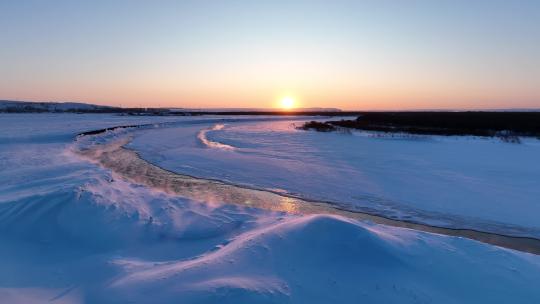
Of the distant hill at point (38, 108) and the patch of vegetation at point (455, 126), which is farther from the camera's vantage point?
the distant hill at point (38, 108)

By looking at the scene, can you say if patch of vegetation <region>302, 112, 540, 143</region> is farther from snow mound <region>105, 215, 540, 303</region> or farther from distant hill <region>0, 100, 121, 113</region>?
distant hill <region>0, 100, 121, 113</region>

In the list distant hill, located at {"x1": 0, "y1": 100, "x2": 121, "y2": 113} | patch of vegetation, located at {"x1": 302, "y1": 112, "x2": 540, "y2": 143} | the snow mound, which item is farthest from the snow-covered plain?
distant hill, located at {"x1": 0, "y1": 100, "x2": 121, "y2": 113}

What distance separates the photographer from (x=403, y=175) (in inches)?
493

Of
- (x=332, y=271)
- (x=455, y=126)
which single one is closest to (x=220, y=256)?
(x=332, y=271)

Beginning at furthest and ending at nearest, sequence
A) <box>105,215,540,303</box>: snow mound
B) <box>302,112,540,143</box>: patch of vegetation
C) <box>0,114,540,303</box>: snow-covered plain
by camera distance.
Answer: <box>302,112,540,143</box>: patch of vegetation, <box>0,114,540,303</box>: snow-covered plain, <box>105,215,540,303</box>: snow mound

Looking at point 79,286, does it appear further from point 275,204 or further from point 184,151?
point 184,151

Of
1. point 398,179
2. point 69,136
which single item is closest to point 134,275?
point 398,179

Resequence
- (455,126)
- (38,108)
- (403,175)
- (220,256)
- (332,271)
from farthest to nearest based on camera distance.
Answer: (38,108)
(455,126)
(403,175)
(220,256)
(332,271)

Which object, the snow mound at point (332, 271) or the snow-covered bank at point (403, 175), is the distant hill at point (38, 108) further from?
the snow mound at point (332, 271)

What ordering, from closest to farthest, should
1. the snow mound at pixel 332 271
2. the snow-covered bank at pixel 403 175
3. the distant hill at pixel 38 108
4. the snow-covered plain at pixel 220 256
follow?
the snow mound at pixel 332 271, the snow-covered plain at pixel 220 256, the snow-covered bank at pixel 403 175, the distant hill at pixel 38 108

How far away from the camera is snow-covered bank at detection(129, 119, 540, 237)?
28.4ft

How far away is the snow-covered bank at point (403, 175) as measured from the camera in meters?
8.66

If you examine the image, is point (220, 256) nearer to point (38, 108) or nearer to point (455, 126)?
point (455, 126)

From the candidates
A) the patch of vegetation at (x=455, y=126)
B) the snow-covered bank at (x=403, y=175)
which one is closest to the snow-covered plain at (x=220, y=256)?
the snow-covered bank at (x=403, y=175)
